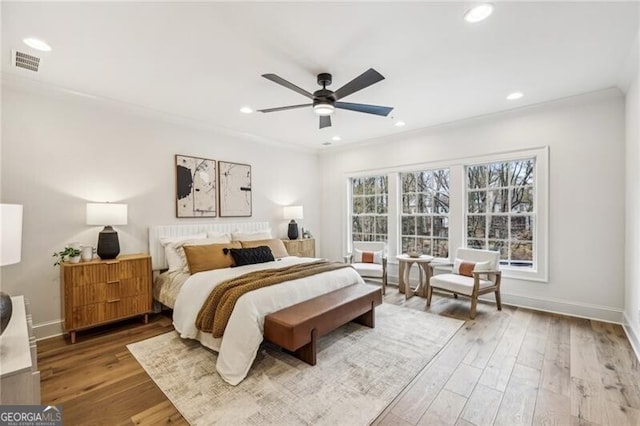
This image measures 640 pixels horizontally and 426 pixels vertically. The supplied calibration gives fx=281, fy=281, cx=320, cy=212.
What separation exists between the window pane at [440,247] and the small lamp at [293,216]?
2582 mm

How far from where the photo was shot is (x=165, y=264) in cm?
404

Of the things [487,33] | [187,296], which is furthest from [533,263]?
[187,296]

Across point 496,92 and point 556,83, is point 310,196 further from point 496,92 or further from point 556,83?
point 556,83

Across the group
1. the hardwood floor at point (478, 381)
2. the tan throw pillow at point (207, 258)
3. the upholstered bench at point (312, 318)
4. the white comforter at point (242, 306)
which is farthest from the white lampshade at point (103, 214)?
the upholstered bench at point (312, 318)

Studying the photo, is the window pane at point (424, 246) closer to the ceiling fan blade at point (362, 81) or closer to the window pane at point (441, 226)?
the window pane at point (441, 226)

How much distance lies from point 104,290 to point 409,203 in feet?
15.9

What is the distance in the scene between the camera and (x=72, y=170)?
11.1 ft

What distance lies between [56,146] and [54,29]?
1.59m

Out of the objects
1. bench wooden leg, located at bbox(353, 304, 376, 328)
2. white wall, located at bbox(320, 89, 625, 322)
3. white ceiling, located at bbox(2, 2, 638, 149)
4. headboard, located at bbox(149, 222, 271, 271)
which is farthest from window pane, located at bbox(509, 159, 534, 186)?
headboard, located at bbox(149, 222, 271, 271)

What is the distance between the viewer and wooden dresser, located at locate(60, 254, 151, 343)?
302cm

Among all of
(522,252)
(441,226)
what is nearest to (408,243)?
(441,226)

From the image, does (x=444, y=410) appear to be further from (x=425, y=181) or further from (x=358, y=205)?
(x=358, y=205)

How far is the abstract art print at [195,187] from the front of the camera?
4.29 metres

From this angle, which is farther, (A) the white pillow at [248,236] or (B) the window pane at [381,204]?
(B) the window pane at [381,204]
